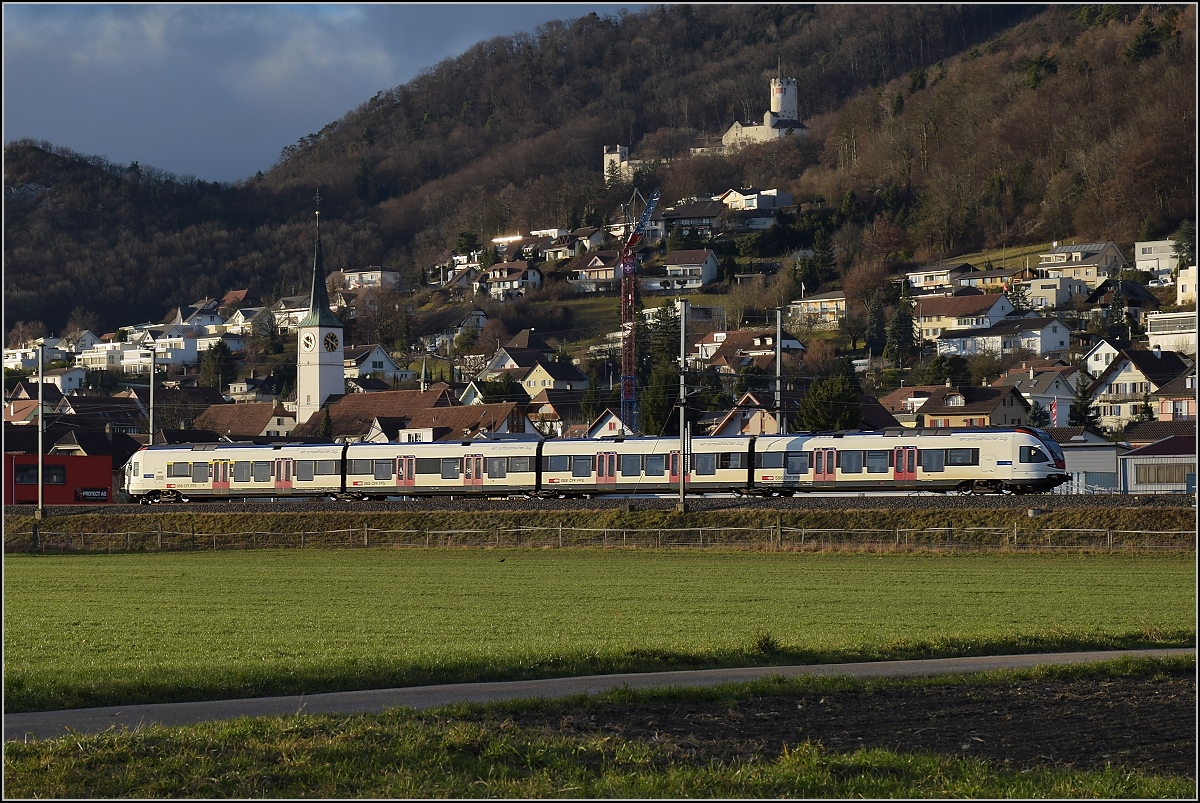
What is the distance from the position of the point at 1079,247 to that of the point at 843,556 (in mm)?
135236

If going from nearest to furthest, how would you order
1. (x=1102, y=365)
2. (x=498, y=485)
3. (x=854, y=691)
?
(x=854, y=691)
(x=498, y=485)
(x=1102, y=365)

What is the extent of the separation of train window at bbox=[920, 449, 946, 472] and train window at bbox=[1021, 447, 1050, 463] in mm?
2762

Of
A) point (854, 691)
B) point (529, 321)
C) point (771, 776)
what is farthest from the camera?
point (529, 321)

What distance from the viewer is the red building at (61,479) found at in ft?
217

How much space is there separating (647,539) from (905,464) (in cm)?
1094

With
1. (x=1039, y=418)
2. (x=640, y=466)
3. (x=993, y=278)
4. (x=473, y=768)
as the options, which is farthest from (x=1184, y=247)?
(x=473, y=768)

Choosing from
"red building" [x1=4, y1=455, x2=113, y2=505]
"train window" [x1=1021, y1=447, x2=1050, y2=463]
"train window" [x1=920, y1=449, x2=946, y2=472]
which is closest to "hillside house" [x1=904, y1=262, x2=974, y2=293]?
"red building" [x1=4, y1=455, x2=113, y2=505]

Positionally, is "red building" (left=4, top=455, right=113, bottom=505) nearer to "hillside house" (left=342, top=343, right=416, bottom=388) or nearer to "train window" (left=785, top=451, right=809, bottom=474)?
"train window" (left=785, top=451, right=809, bottom=474)

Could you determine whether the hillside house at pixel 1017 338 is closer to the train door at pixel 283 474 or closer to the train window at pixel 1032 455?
the train window at pixel 1032 455

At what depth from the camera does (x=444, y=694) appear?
14.7m

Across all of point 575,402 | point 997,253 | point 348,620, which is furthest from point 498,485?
point 997,253

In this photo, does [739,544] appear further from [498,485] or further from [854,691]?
[854,691]

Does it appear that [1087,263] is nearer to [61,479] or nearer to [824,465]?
[824,465]

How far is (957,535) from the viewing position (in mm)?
43469
